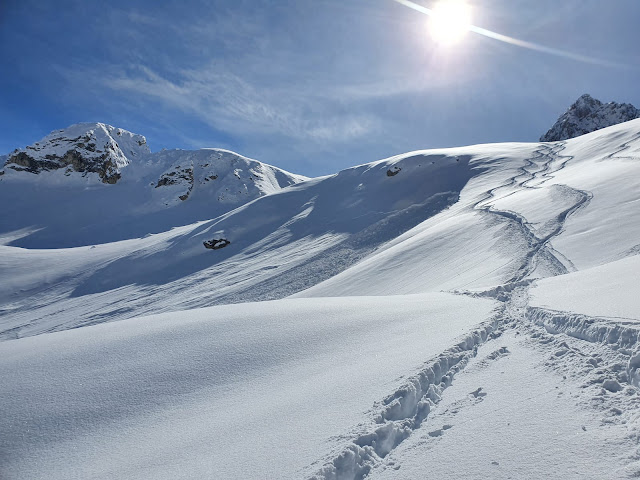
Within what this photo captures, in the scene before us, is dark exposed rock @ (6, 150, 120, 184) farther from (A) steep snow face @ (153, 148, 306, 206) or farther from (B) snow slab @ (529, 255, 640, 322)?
(B) snow slab @ (529, 255, 640, 322)

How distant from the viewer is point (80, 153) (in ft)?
269

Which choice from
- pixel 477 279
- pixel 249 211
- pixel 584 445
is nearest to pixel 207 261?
pixel 249 211

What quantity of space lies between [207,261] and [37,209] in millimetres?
57122

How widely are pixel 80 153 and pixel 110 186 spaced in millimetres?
14942

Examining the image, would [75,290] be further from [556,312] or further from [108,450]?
[556,312]

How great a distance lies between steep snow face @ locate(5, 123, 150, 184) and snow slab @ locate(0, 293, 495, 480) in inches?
3356

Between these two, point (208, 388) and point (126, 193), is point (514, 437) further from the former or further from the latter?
point (126, 193)

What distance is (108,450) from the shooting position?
11.8ft

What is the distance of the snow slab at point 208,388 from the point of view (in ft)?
10.9

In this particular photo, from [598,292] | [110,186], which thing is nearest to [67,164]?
[110,186]

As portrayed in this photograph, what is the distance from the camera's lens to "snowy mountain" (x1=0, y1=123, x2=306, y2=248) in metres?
57.6

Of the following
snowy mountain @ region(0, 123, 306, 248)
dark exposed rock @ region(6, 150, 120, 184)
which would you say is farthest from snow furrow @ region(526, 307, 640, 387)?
dark exposed rock @ region(6, 150, 120, 184)

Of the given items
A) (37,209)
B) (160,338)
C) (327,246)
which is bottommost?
(160,338)

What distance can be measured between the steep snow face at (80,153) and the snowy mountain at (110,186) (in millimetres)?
198
